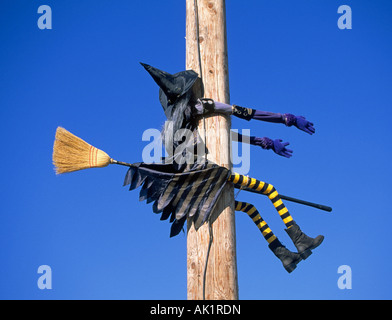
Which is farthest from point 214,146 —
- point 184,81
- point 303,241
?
point 303,241

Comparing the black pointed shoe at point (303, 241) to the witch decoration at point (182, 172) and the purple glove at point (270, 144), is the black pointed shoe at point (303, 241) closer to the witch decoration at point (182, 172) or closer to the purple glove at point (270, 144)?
the witch decoration at point (182, 172)

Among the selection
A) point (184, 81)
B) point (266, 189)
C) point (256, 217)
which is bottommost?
point (256, 217)

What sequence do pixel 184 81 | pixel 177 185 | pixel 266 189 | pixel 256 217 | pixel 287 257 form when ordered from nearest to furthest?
pixel 177 185
pixel 184 81
pixel 287 257
pixel 266 189
pixel 256 217

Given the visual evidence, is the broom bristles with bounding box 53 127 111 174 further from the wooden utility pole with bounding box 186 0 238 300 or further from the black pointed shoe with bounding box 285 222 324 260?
the black pointed shoe with bounding box 285 222 324 260

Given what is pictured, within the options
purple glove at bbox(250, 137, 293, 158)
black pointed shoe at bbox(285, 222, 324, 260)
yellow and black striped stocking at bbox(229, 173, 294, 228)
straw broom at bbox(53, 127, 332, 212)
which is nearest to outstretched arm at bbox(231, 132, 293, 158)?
purple glove at bbox(250, 137, 293, 158)

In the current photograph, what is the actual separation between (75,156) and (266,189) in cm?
179

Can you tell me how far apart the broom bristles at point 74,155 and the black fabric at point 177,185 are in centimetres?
29

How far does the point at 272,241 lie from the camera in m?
6.55

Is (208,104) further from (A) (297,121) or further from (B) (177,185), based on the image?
(A) (297,121)

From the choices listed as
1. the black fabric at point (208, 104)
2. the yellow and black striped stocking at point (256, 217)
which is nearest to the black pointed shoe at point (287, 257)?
the yellow and black striped stocking at point (256, 217)

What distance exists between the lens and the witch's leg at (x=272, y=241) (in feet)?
20.9

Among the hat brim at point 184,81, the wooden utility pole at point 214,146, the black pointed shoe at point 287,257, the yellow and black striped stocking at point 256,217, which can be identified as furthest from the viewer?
the yellow and black striped stocking at point 256,217
